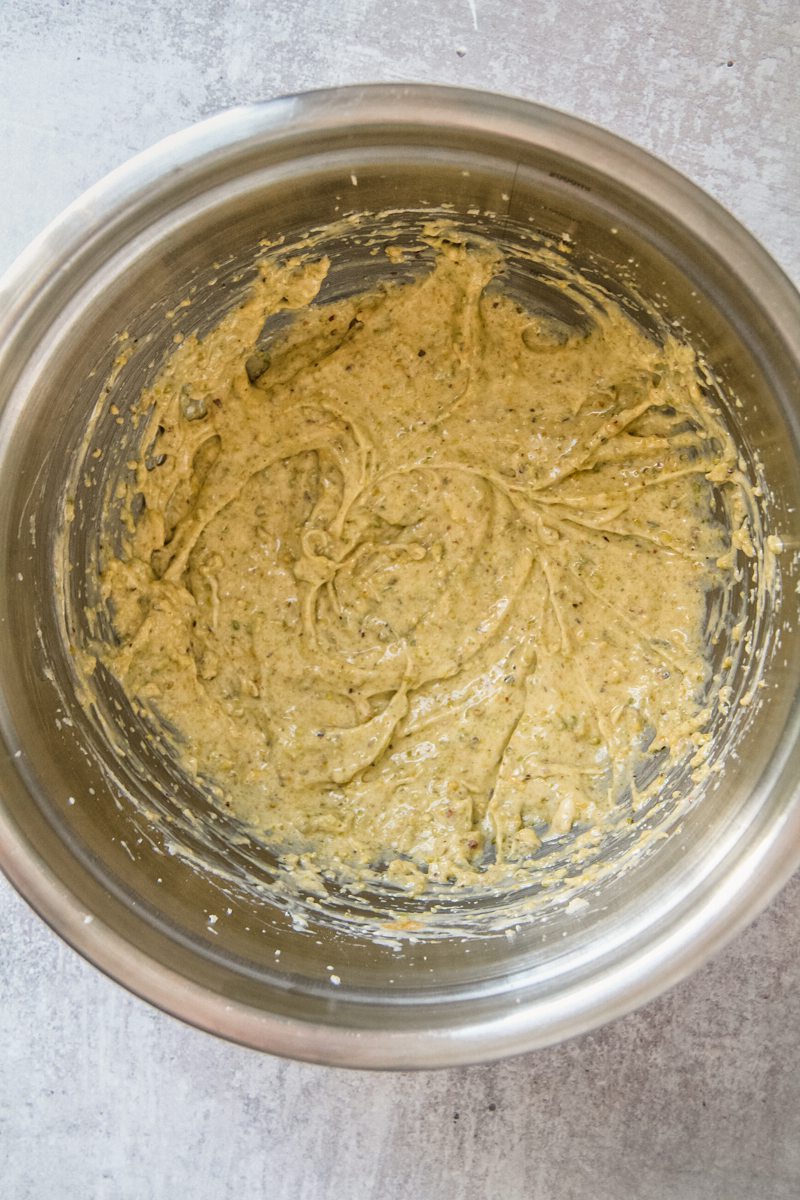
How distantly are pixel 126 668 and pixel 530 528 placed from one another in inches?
37.5

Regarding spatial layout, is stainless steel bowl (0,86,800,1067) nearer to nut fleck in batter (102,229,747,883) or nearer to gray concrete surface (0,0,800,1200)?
nut fleck in batter (102,229,747,883)

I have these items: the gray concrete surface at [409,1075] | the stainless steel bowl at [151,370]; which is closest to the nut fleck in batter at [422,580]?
the stainless steel bowl at [151,370]

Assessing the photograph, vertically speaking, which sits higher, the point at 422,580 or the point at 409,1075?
the point at 422,580

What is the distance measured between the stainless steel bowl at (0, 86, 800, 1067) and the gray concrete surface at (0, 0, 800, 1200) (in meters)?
0.57

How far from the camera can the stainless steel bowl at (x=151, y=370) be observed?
1521 mm

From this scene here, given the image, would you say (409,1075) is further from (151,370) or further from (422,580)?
(151,370)

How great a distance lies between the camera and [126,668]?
1.99 m

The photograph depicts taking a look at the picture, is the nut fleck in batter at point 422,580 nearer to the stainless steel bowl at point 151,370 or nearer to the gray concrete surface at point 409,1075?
the stainless steel bowl at point 151,370

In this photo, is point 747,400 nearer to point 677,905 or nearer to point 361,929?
point 677,905

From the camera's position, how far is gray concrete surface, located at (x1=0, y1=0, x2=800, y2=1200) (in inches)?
82.5

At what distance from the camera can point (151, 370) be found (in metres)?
1.85

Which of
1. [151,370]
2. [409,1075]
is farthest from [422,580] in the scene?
[409,1075]

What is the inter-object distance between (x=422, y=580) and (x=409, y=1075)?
1149mm

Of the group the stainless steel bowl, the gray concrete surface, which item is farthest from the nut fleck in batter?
the gray concrete surface
